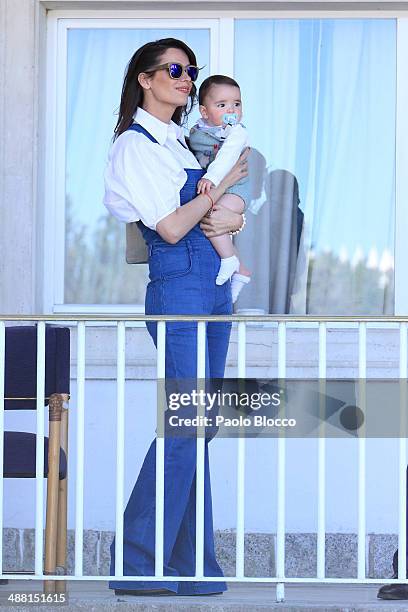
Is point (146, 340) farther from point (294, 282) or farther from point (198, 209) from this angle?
point (198, 209)

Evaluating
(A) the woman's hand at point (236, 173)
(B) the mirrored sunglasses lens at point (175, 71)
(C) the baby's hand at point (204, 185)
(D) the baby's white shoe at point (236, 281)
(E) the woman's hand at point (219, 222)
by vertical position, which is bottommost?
(D) the baby's white shoe at point (236, 281)

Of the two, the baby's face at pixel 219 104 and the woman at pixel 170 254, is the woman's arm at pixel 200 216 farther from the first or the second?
the baby's face at pixel 219 104

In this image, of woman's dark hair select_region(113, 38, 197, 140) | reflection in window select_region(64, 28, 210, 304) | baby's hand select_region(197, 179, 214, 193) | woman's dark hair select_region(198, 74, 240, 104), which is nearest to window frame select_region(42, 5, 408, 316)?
reflection in window select_region(64, 28, 210, 304)

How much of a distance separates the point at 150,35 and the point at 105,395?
1.80 meters

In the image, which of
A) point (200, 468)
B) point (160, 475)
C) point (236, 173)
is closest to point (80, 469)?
point (160, 475)

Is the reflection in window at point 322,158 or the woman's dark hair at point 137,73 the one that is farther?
the reflection in window at point 322,158

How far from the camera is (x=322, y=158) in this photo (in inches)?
289

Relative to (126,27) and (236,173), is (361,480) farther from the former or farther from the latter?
(126,27)

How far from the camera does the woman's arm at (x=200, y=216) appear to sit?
512 cm

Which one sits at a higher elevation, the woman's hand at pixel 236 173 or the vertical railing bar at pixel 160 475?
the woman's hand at pixel 236 173

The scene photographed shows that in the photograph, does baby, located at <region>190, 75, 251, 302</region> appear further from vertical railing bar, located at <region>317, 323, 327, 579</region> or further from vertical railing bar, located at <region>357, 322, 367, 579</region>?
vertical railing bar, located at <region>357, 322, 367, 579</region>

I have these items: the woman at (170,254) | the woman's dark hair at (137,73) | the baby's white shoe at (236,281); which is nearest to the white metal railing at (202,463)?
the woman at (170,254)

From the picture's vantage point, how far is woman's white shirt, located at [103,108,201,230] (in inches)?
202

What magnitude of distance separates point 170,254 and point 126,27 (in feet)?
8.04
